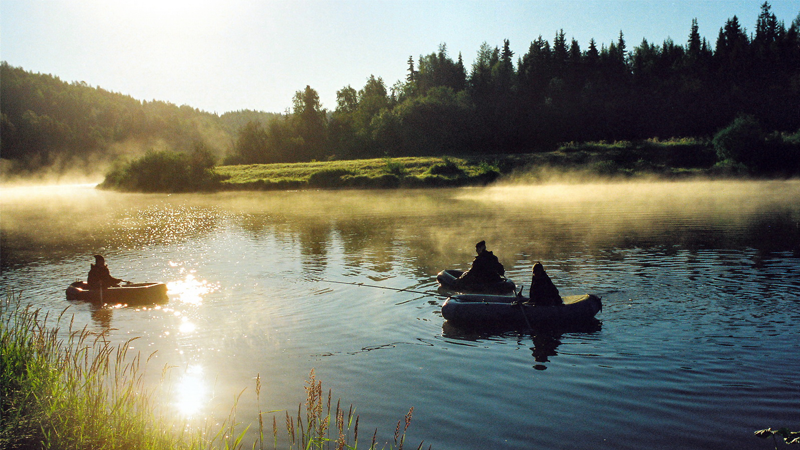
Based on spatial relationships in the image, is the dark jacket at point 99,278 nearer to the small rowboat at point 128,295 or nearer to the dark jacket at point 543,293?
the small rowboat at point 128,295

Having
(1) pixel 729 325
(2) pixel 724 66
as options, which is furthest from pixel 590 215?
(2) pixel 724 66

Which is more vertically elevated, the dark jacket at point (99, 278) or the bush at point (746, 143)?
the bush at point (746, 143)

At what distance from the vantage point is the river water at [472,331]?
9.16 m

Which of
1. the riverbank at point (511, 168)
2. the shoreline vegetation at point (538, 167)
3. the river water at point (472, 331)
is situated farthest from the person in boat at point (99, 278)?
the riverbank at point (511, 168)

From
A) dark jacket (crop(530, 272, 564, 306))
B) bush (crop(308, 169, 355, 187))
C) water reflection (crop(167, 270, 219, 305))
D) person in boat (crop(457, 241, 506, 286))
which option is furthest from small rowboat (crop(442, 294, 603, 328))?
bush (crop(308, 169, 355, 187))

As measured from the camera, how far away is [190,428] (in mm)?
8781

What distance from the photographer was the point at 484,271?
17.3 m

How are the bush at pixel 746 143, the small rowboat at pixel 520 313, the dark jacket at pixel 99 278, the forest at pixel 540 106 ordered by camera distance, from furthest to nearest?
the forest at pixel 540 106, the bush at pixel 746 143, the dark jacket at pixel 99 278, the small rowboat at pixel 520 313

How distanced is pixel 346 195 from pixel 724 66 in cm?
8343

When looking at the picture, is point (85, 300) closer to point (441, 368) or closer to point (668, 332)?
point (441, 368)

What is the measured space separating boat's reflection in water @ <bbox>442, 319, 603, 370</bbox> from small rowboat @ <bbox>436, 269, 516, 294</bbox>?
9.21ft

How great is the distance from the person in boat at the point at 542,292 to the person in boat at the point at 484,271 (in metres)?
2.81

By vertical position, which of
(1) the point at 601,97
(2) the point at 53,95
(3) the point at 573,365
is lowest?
(3) the point at 573,365

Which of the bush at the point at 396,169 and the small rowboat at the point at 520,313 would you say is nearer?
the small rowboat at the point at 520,313
